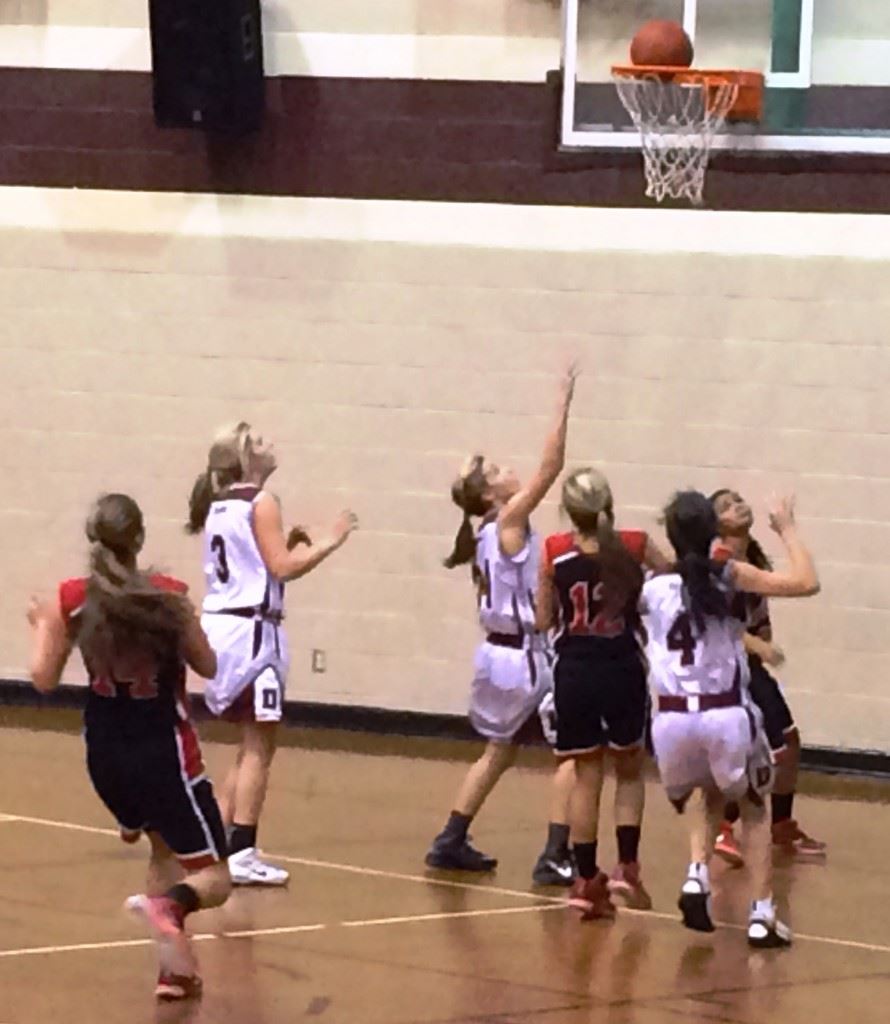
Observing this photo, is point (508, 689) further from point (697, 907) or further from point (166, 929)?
point (166, 929)

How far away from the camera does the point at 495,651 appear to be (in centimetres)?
869

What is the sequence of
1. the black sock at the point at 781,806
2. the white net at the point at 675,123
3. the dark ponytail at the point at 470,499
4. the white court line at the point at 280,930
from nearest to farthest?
the white court line at the point at 280,930 < the dark ponytail at the point at 470,499 < the black sock at the point at 781,806 < the white net at the point at 675,123

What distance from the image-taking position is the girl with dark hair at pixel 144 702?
6512 millimetres

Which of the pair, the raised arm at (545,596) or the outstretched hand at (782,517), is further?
the raised arm at (545,596)

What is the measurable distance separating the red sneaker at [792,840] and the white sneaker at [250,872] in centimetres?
220

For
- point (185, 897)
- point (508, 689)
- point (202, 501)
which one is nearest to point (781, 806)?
point (508, 689)

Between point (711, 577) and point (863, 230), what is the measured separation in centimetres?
405

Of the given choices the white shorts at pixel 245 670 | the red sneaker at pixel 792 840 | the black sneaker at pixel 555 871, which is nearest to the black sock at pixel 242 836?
the white shorts at pixel 245 670

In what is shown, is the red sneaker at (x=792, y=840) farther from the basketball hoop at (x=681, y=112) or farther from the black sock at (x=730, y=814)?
the basketball hoop at (x=681, y=112)

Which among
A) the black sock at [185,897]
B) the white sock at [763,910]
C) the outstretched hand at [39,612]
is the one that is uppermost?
the outstretched hand at [39,612]

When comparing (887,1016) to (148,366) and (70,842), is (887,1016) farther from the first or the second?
(148,366)

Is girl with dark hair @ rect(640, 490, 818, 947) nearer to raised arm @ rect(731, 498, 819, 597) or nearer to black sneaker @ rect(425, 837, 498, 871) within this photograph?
raised arm @ rect(731, 498, 819, 597)

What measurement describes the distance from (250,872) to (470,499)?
1684 millimetres

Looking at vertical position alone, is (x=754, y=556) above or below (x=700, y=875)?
above
